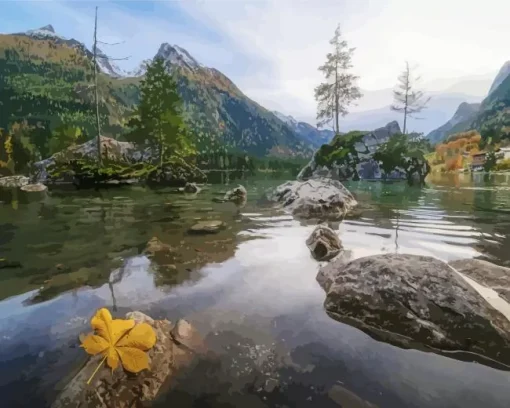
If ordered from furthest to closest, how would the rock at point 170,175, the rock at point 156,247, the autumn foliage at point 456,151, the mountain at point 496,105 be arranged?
1. the mountain at point 496,105
2. the autumn foliage at point 456,151
3. the rock at point 170,175
4. the rock at point 156,247

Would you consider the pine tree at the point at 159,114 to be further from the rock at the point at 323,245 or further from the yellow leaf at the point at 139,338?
the yellow leaf at the point at 139,338

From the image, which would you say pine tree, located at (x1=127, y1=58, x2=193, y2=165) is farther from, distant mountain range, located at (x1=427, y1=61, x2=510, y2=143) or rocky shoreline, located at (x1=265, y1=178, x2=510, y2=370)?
distant mountain range, located at (x1=427, y1=61, x2=510, y2=143)

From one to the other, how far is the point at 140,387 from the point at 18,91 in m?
53.2

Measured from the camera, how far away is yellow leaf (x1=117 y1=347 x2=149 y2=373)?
2.02 metres

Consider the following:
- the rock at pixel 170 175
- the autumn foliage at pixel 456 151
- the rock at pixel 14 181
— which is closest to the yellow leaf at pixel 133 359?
the rock at pixel 170 175

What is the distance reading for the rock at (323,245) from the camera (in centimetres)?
466

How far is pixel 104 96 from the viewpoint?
961 inches

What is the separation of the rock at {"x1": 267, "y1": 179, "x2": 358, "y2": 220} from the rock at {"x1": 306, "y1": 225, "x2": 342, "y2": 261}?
2.66 m

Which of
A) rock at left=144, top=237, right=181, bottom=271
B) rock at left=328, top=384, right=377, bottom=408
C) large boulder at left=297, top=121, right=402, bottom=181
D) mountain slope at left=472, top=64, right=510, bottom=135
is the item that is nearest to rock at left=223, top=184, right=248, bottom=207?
rock at left=144, top=237, right=181, bottom=271

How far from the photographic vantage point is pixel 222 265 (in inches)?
170

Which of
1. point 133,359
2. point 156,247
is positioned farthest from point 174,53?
point 133,359

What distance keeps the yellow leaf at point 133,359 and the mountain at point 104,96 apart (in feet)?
41.9

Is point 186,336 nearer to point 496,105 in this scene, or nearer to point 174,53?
point 174,53

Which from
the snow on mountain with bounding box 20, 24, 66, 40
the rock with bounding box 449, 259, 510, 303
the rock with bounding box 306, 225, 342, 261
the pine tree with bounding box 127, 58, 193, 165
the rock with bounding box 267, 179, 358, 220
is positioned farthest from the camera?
the pine tree with bounding box 127, 58, 193, 165
